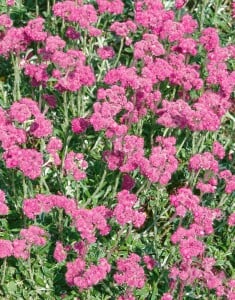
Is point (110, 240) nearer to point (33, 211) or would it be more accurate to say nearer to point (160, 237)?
point (160, 237)

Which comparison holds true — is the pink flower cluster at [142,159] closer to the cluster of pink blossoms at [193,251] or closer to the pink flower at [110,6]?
the cluster of pink blossoms at [193,251]

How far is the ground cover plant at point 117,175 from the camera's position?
411 centimetres

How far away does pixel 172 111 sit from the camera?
464 centimetres

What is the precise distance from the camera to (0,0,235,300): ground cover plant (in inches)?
162

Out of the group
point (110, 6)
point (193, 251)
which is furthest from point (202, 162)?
point (110, 6)

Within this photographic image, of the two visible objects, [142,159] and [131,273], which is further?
[142,159]

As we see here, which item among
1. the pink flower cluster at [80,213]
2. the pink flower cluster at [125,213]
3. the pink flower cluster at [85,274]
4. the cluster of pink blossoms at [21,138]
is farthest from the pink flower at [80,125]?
the pink flower cluster at [85,274]

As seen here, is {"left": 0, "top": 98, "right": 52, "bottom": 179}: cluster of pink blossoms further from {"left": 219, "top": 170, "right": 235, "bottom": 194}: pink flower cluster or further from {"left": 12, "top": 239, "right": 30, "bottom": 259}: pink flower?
{"left": 219, "top": 170, "right": 235, "bottom": 194}: pink flower cluster

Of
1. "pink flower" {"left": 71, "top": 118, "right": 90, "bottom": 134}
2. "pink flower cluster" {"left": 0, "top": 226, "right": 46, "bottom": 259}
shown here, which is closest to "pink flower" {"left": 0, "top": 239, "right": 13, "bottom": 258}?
"pink flower cluster" {"left": 0, "top": 226, "right": 46, "bottom": 259}

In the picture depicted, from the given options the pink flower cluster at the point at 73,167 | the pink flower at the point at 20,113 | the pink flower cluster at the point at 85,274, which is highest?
the pink flower at the point at 20,113

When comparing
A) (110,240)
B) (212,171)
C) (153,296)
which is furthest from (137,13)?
(153,296)

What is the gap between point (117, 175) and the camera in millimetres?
4891

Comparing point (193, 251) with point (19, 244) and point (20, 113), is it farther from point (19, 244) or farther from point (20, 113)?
point (20, 113)

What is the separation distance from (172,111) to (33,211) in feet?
3.92
